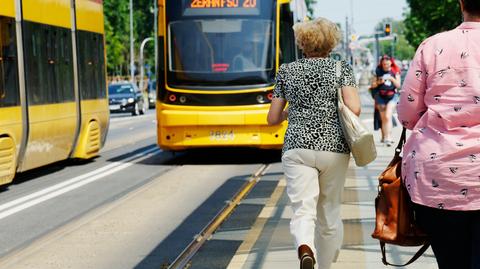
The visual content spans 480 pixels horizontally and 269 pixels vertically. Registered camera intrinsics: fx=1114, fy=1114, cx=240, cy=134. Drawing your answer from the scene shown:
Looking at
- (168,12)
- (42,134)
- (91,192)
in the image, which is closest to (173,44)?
(168,12)

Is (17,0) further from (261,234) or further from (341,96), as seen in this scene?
→ (341,96)

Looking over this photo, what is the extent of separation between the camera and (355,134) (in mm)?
6125

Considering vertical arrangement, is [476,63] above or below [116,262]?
above

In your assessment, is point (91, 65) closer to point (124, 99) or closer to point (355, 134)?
point (355, 134)

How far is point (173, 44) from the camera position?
17766 millimetres

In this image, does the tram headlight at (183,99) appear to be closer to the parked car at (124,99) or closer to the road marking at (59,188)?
the road marking at (59,188)

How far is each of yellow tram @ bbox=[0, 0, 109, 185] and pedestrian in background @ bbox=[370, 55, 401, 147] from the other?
477 cm

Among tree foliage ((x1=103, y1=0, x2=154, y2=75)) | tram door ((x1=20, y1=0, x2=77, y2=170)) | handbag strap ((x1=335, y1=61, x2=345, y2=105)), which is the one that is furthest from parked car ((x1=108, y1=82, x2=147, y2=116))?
handbag strap ((x1=335, y1=61, x2=345, y2=105))

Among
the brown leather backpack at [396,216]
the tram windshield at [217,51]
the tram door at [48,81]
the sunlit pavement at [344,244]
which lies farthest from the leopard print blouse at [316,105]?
the tram windshield at [217,51]

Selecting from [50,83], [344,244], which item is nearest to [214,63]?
[50,83]

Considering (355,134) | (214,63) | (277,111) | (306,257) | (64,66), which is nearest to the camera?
(306,257)

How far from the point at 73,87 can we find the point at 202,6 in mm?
2479

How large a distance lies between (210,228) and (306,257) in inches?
170

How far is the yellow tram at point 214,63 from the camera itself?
17453 mm
